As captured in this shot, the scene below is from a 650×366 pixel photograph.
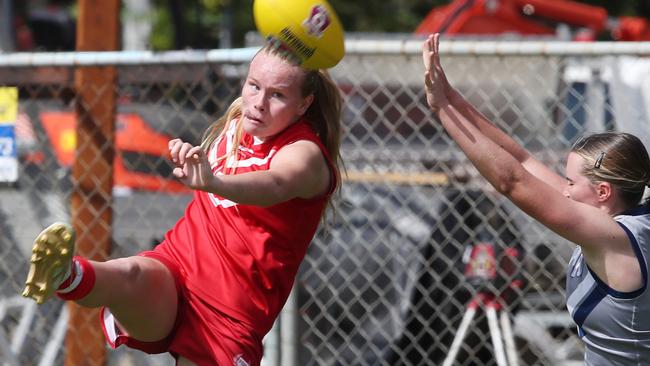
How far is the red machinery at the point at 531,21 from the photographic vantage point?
9.18m

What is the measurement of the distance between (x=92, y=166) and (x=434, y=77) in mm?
2328

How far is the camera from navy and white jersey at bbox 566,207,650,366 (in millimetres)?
2912

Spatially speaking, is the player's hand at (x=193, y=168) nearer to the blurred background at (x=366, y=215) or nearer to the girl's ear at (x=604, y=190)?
the girl's ear at (x=604, y=190)

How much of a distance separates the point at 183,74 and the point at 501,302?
172 centimetres

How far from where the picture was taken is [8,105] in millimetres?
4957

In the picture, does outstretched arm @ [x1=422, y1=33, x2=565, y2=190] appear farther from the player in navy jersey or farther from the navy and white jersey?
the navy and white jersey

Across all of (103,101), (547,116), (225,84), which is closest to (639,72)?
(547,116)

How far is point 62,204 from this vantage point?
5.42 meters

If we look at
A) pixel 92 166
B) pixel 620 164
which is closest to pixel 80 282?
pixel 620 164

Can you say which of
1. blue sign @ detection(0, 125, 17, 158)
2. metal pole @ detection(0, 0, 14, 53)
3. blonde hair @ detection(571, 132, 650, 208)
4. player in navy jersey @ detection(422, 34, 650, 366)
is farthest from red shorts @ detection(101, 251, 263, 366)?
metal pole @ detection(0, 0, 14, 53)

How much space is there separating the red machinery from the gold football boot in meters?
6.42

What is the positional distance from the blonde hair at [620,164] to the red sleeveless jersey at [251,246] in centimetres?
81

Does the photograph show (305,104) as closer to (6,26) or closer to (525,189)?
(525,189)

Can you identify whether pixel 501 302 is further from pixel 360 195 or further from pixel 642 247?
pixel 642 247
